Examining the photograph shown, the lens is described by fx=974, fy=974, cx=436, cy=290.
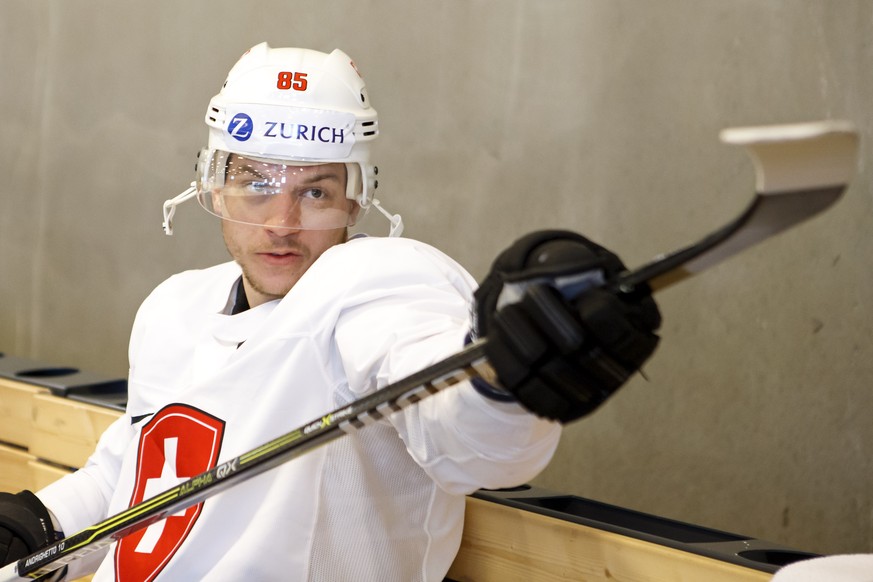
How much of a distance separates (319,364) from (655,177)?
1237 millimetres

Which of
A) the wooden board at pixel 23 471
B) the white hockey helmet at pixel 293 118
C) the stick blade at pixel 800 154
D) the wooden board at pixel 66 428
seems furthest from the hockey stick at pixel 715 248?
the wooden board at pixel 23 471

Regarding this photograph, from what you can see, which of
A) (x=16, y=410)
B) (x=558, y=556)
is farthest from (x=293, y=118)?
(x=16, y=410)

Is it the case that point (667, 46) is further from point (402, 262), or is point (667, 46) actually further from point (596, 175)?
point (402, 262)

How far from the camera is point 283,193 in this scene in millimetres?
1832

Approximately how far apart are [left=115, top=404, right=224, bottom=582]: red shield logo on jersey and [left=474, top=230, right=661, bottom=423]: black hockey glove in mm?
761

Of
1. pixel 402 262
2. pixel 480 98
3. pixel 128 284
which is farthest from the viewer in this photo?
pixel 128 284

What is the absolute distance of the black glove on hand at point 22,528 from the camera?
1887 millimetres

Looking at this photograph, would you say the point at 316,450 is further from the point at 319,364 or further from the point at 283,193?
the point at 283,193

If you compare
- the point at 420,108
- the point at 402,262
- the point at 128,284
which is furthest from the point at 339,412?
the point at 128,284

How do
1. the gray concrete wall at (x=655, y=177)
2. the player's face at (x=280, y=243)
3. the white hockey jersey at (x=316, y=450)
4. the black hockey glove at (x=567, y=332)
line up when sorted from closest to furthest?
the black hockey glove at (x=567, y=332), the white hockey jersey at (x=316, y=450), the player's face at (x=280, y=243), the gray concrete wall at (x=655, y=177)

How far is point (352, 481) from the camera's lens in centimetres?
156

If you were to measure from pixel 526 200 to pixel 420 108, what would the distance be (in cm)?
47

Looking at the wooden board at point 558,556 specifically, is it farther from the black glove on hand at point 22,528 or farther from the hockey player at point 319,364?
the black glove on hand at point 22,528

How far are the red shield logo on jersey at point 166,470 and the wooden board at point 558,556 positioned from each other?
551 millimetres
